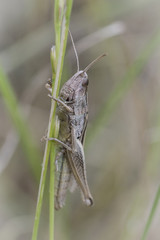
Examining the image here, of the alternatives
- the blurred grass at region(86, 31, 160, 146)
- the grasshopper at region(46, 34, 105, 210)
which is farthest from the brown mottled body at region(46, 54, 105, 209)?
the blurred grass at region(86, 31, 160, 146)

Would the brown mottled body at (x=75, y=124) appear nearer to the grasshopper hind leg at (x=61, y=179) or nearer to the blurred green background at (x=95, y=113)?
the grasshopper hind leg at (x=61, y=179)

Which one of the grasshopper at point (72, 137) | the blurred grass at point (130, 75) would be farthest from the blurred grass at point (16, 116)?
the blurred grass at point (130, 75)

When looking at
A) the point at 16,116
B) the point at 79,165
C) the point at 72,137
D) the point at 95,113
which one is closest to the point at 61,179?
the point at 79,165

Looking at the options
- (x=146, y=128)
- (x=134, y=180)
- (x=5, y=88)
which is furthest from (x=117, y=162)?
(x=5, y=88)

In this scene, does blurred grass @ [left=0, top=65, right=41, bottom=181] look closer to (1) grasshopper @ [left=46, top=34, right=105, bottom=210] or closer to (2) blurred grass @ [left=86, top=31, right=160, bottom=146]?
(1) grasshopper @ [left=46, top=34, right=105, bottom=210]

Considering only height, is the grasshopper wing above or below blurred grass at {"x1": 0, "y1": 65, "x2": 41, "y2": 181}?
below

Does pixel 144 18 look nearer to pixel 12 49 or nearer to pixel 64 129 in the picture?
pixel 12 49
